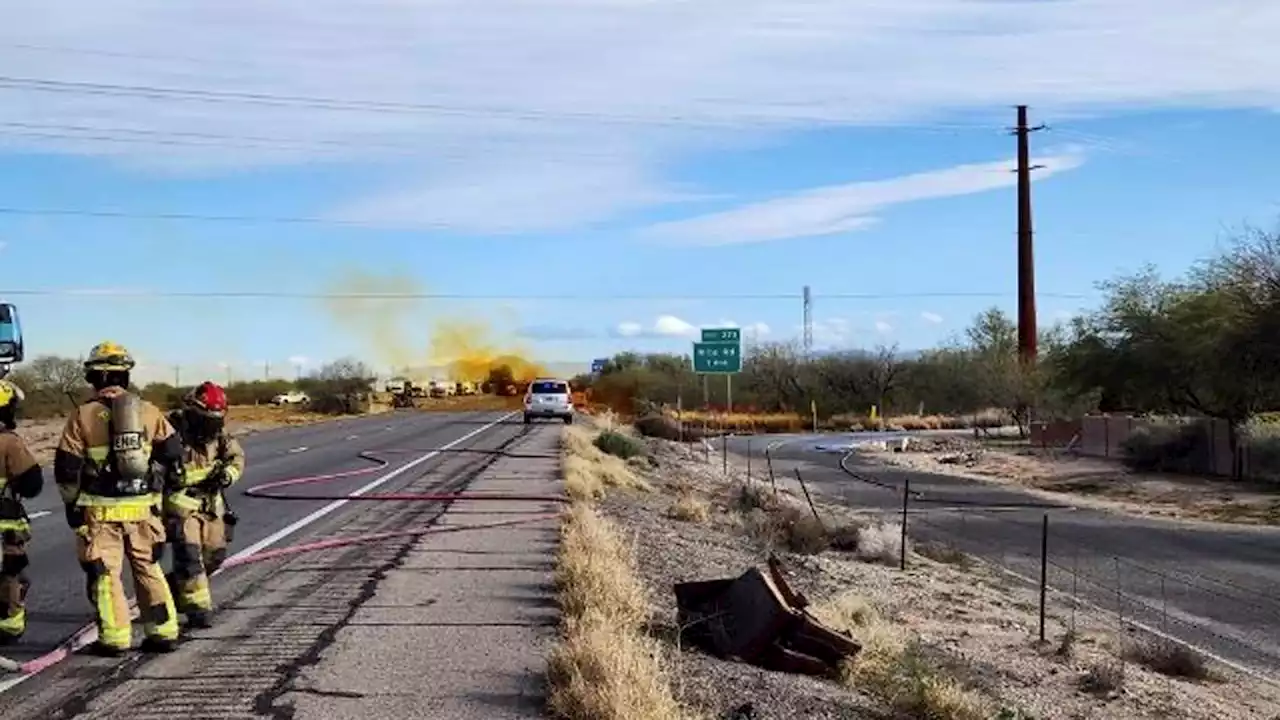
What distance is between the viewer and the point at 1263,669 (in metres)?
17.3

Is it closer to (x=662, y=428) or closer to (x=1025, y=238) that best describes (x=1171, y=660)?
(x=662, y=428)

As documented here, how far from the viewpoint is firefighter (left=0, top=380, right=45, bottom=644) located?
9391 millimetres

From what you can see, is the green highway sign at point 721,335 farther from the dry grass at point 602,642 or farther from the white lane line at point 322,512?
the dry grass at point 602,642

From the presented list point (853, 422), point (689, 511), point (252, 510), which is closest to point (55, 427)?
point (689, 511)

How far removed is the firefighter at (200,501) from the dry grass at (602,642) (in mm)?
2454

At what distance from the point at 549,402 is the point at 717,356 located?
789 centimetres

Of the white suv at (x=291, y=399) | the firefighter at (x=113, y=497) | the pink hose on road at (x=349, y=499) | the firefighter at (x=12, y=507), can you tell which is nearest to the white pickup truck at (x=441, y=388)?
the white suv at (x=291, y=399)

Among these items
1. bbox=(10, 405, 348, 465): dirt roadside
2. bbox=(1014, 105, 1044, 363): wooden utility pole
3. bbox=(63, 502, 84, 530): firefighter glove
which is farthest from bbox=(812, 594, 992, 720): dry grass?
bbox=(1014, 105, 1044, 363): wooden utility pole

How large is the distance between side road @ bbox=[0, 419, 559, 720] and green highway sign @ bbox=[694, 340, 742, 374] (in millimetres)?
38263

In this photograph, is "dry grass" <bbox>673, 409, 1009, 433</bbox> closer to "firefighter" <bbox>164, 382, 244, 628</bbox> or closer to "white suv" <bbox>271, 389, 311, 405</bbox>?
"white suv" <bbox>271, 389, 311, 405</bbox>

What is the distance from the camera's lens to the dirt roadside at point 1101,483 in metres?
39.7

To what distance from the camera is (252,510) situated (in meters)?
20.2

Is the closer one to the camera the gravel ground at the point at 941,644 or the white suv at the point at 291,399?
the gravel ground at the point at 941,644

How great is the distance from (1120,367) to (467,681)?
195 feet
